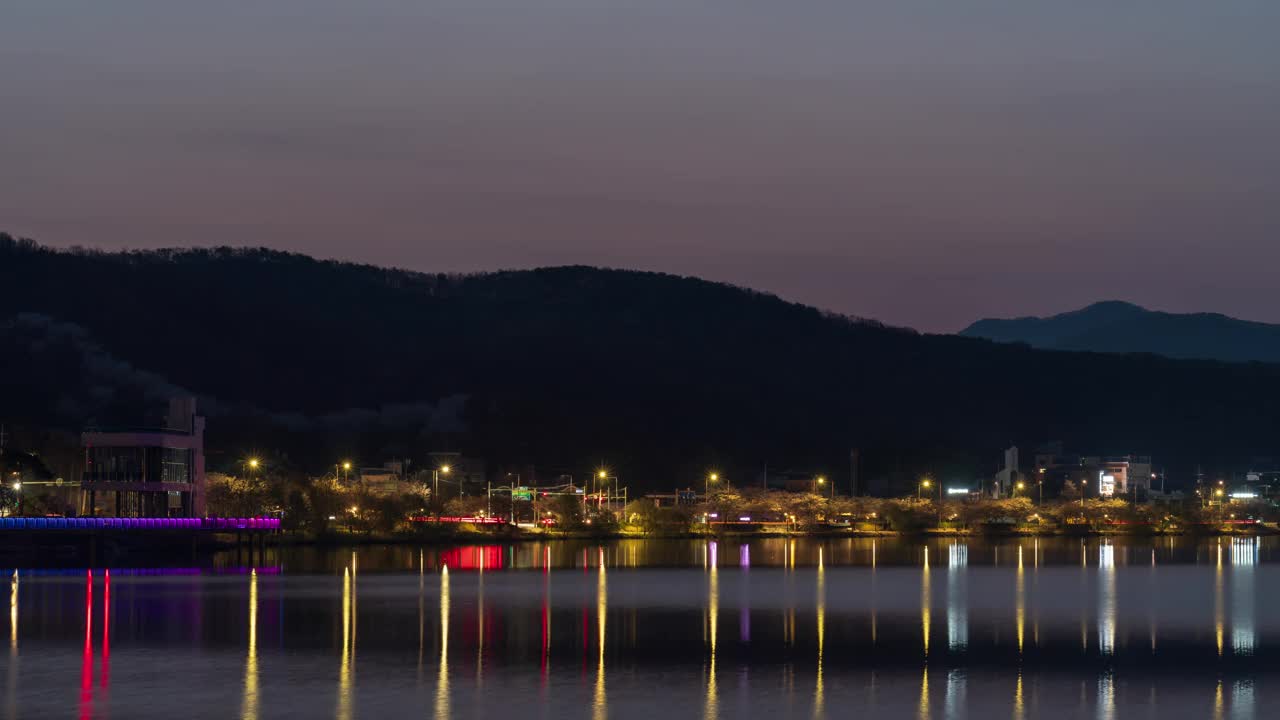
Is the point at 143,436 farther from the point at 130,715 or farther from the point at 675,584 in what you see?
the point at 130,715

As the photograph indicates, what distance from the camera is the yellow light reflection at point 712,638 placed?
129 feet

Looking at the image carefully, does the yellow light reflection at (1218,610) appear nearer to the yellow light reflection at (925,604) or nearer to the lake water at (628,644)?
the lake water at (628,644)

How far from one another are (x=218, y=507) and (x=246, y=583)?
62718mm

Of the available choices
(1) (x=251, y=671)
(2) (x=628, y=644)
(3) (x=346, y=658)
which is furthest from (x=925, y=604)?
(1) (x=251, y=671)

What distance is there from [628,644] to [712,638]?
3634 mm

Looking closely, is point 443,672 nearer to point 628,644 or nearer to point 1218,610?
point 628,644

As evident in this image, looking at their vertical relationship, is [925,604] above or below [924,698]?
below

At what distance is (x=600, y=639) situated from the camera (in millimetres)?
54969

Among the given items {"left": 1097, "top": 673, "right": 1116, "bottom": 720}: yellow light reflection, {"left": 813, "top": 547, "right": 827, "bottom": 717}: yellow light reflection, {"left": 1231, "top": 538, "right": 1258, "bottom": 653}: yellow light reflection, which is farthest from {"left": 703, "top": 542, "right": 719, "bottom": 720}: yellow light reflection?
{"left": 1231, "top": 538, "right": 1258, "bottom": 653}: yellow light reflection

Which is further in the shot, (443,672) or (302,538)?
(302,538)

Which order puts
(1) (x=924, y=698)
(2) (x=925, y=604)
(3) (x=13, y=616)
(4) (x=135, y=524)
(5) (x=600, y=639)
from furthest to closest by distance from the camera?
(4) (x=135, y=524) → (2) (x=925, y=604) → (3) (x=13, y=616) → (5) (x=600, y=639) → (1) (x=924, y=698)

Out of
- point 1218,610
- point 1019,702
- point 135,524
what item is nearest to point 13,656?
point 1019,702

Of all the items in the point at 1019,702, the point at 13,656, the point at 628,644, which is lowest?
the point at 1019,702

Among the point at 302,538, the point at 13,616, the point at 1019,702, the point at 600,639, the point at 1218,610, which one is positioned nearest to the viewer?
the point at 1019,702
